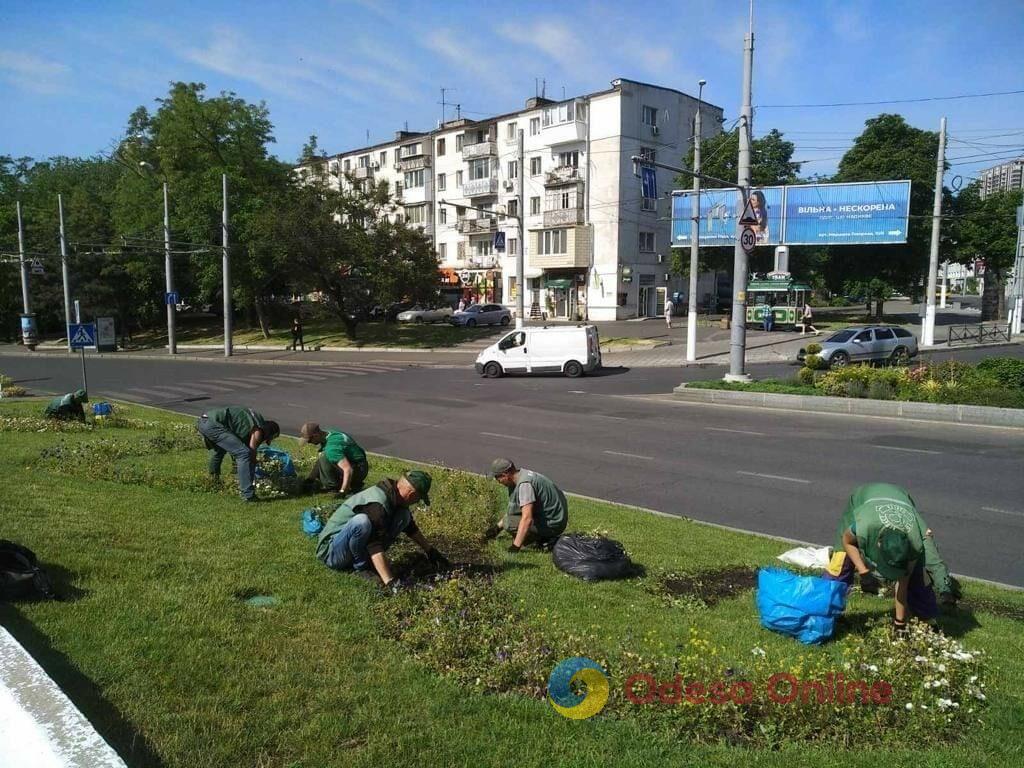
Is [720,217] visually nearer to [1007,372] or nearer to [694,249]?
[694,249]

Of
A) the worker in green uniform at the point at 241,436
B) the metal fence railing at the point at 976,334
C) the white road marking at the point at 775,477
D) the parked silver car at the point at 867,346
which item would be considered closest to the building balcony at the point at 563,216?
the metal fence railing at the point at 976,334

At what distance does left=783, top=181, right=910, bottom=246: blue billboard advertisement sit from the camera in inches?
1305

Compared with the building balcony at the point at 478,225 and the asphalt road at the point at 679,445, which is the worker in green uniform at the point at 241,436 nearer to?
the asphalt road at the point at 679,445

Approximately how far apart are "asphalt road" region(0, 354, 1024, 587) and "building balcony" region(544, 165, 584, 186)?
2840cm

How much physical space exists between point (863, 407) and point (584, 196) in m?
36.9

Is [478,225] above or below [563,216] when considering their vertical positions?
above

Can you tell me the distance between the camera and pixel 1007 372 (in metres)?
16.5

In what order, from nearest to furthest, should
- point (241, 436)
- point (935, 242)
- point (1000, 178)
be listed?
point (241, 436) → point (935, 242) → point (1000, 178)

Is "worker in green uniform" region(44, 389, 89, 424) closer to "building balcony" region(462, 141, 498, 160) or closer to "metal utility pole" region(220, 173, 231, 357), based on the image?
"metal utility pole" region(220, 173, 231, 357)

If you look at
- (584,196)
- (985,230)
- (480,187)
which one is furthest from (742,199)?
(480,187)

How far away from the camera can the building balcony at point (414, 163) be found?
6569 centimetres

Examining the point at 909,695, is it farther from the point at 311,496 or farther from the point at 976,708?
the point at 311,496

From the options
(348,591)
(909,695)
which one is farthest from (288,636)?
(909,695)

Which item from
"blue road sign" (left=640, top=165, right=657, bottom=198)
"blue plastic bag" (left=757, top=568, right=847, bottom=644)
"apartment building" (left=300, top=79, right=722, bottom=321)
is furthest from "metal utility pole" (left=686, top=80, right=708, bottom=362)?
"blue plastic bag" (left=757, top=568, right=847, bottom=644)
